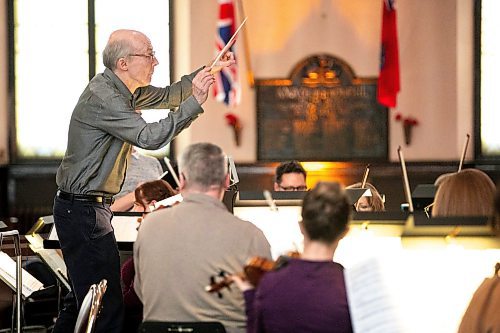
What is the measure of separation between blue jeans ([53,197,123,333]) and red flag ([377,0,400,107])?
642 cm

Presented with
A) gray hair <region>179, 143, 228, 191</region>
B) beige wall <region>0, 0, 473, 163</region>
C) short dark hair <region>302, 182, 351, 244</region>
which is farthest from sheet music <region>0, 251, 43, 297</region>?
beige wall <region>0, 0, 473, 163</region>

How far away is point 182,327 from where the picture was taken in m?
3.79

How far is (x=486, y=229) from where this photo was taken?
11.7 feet

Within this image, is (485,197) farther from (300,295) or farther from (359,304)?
(359,304)

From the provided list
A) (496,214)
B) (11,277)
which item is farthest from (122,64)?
(496,214)

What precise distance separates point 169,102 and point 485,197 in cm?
184

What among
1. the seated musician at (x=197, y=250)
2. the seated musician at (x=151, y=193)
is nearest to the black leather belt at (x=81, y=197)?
the seated musician at (x=197, y=250)

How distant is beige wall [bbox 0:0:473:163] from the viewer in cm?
1126

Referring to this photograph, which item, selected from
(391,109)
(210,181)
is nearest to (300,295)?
(210,181)

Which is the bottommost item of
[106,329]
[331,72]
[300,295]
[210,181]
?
[106,329]

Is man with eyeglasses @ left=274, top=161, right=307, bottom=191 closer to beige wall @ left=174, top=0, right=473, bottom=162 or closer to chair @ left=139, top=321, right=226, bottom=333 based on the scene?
chair @ left=139, top=321, right=226, bottom=333

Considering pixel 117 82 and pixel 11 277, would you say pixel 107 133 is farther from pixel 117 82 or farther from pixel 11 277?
pixel 11 277

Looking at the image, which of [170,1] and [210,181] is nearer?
[210,181]

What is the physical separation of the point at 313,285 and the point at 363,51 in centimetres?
811
